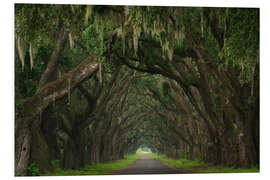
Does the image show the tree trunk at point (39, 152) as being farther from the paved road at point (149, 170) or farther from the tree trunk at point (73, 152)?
the tree trunk at point (73, 152)

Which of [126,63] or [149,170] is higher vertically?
[126,63]

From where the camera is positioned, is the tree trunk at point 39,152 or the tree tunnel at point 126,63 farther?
the tree trunk at point 39,152

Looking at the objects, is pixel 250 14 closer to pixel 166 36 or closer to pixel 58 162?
pixel 166 36

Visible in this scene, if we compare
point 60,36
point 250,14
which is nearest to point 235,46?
point 250,14

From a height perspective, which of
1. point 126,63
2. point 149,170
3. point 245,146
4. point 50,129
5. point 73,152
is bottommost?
point 149,170

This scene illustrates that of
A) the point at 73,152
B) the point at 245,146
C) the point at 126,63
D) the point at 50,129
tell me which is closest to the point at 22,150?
the point at 126,63

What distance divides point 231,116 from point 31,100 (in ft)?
30.6

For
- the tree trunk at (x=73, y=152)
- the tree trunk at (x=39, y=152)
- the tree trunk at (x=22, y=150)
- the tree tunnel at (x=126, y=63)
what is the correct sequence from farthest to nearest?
the tree trunk at (x=73, y=152)
the tree trunk at (x=39, y=152)
the tree trunk at (x=22, y=150)
the tree tunnel at (x=126, y=63)

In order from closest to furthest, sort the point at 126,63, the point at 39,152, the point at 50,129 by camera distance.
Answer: the point at 39,152, the point at 126,63, the point at 50,129

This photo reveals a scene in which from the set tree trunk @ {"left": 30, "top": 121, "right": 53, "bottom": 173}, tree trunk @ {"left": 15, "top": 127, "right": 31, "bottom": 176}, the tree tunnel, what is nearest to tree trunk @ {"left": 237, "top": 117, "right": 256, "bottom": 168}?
the tree tunnel

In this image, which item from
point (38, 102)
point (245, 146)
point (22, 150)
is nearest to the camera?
point (22, 150)

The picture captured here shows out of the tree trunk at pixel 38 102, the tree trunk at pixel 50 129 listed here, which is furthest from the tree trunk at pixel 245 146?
the tree trunk at pixel 50 129

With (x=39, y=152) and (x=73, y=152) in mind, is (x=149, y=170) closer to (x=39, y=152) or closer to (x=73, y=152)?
(x=73, y=152)

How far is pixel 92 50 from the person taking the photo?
15.9 meters
